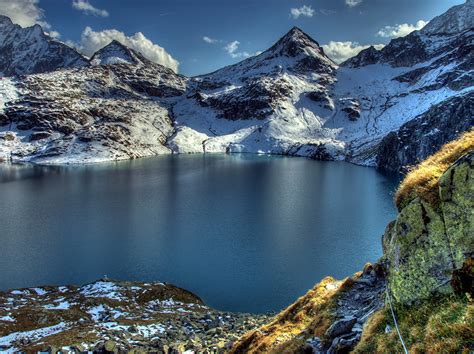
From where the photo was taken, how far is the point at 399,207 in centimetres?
1289

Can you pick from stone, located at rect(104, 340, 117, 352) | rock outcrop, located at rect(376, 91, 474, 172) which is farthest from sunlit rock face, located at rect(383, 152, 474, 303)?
rock outcrop, located at rect(376, 91, 474, 172)

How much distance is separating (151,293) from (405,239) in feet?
133

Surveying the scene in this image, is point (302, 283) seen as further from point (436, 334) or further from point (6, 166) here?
point (6, 166)

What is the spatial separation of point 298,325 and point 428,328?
9.51 meters

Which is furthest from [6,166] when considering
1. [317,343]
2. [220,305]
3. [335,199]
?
[317,343]

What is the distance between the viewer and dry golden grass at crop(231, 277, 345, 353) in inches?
592

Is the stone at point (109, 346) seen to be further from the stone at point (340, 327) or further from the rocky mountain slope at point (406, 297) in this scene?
the stone at point (340, 327)

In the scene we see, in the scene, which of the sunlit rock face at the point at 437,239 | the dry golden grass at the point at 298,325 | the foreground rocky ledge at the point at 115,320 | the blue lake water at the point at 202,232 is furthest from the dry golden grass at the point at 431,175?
the blue lake water at the point at 202,232

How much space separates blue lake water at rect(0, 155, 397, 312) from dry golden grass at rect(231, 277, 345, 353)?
27035 mm

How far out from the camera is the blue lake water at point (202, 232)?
54.0 m

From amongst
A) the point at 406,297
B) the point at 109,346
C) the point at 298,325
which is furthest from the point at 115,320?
the point at 406,297

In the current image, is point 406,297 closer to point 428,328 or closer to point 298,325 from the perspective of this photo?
point 428,328

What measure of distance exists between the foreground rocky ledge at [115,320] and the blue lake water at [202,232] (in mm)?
6273

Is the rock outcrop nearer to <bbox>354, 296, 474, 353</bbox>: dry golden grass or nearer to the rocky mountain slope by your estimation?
the rocky mountain slope
